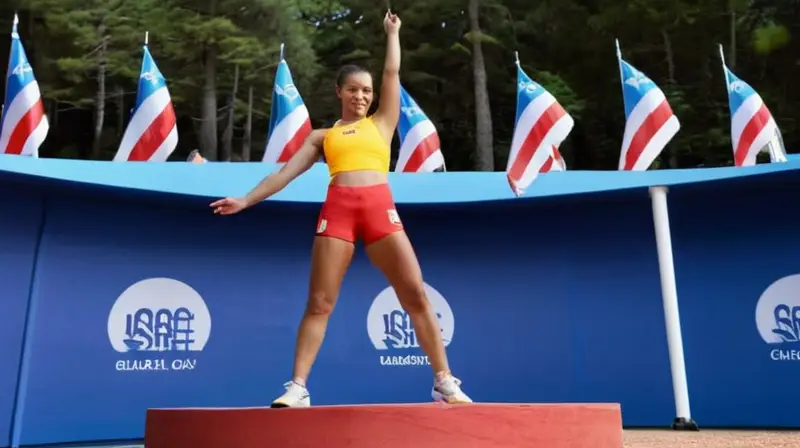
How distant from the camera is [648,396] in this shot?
9375 mm

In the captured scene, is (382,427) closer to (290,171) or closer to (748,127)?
(290,171)

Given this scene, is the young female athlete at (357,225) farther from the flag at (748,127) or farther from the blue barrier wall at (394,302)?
the flag at (748,127)

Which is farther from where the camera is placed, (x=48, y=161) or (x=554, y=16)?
(x=554, y=16)

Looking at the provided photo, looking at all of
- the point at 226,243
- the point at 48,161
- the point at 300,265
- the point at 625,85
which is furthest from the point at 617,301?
the point at 48,161

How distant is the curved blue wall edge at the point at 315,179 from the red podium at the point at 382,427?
4.34m

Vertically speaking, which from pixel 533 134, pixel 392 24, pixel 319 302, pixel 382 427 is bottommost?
pixel 382 427

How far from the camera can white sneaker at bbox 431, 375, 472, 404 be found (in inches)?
173

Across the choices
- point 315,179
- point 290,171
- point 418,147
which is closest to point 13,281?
point 315,179

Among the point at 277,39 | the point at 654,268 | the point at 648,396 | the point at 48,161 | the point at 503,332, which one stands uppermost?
the point at 277,39

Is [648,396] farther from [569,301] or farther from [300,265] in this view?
[300,265]

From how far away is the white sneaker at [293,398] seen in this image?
4207 mm

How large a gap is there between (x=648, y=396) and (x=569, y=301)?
126cm

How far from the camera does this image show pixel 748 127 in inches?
372

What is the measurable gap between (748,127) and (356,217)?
6.33 m
